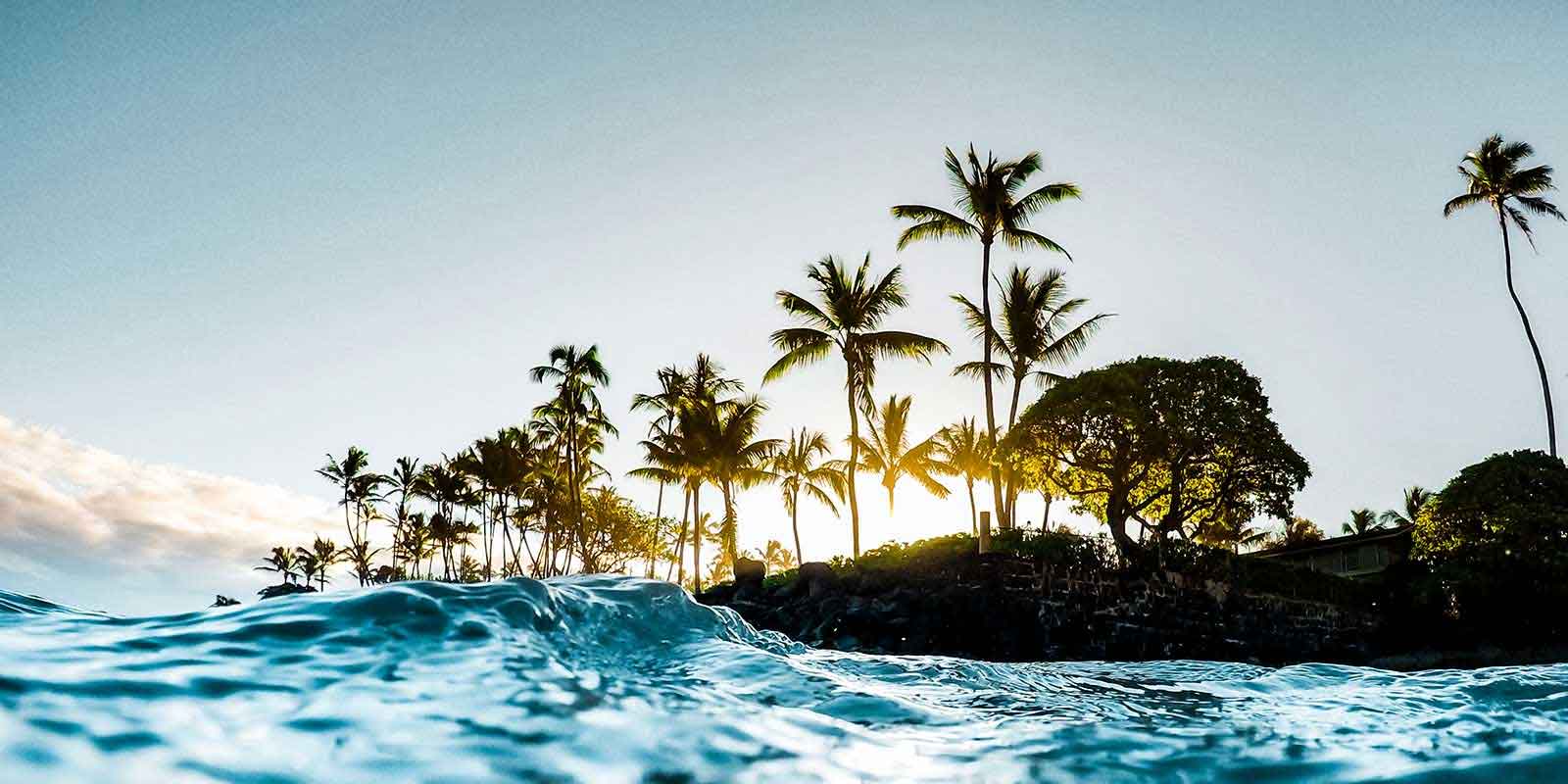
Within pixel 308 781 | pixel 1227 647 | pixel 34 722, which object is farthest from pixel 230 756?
pixel 1227 647

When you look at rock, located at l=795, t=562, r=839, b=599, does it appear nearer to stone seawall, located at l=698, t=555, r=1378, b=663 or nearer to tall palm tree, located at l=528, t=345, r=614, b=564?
stone seawall, located at l=698, t=555, r=1378, b=663

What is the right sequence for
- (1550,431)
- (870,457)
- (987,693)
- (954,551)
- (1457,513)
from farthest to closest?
(870,457)
(1550,431)
(1457,513)
(954,551)
(987,693)

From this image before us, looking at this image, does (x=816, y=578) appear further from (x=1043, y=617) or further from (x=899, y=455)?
(x=899, y=455)

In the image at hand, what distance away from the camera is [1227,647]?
54.3ft

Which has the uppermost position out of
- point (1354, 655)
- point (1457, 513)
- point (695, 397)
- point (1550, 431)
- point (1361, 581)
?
point (695, 397)

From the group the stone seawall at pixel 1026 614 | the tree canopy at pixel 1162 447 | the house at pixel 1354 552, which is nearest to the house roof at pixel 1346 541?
the house at pixel 1354 552

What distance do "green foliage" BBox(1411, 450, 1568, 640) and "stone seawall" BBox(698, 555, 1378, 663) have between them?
4164 mm

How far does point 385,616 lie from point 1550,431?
36.0 m

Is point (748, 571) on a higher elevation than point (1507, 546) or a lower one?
lower

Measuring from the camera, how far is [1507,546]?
18.9m

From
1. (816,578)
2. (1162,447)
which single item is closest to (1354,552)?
(1162,447)

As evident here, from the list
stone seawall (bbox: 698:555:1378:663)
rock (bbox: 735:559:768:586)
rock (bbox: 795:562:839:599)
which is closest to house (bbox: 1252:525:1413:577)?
stone seawall (bbox: 698:555:1378:663)

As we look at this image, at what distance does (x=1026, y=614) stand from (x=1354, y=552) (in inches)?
999

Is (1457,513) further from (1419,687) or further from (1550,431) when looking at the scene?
(1419,687)
